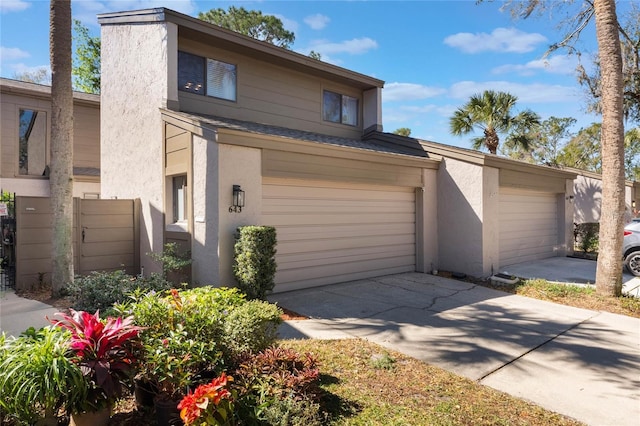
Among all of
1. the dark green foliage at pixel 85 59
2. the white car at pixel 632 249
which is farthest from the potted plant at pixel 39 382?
the dark green foliage at pixel 85 59

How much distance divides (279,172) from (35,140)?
10.0 m

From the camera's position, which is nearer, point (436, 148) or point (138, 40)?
point (138, 40)

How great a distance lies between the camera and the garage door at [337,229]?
312 inches

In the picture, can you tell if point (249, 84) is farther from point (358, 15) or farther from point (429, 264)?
point (429, 264)

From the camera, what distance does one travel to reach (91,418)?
276 cm

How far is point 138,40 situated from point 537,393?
1027 centimetres

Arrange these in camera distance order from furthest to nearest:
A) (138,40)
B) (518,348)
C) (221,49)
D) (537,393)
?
(221,49), (138,40), (518,348), (537,393)

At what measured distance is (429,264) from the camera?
1045 cm

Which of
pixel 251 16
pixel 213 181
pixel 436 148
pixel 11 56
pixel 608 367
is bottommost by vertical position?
pixel 608 367

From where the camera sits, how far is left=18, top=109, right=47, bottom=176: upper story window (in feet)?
40.1

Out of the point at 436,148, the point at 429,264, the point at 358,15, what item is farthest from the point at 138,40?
the point at 429,264

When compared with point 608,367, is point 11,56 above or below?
above

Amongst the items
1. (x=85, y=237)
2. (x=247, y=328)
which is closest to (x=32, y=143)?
(x=85, y=237)

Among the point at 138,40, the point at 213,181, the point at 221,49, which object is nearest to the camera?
the point at 213,181
